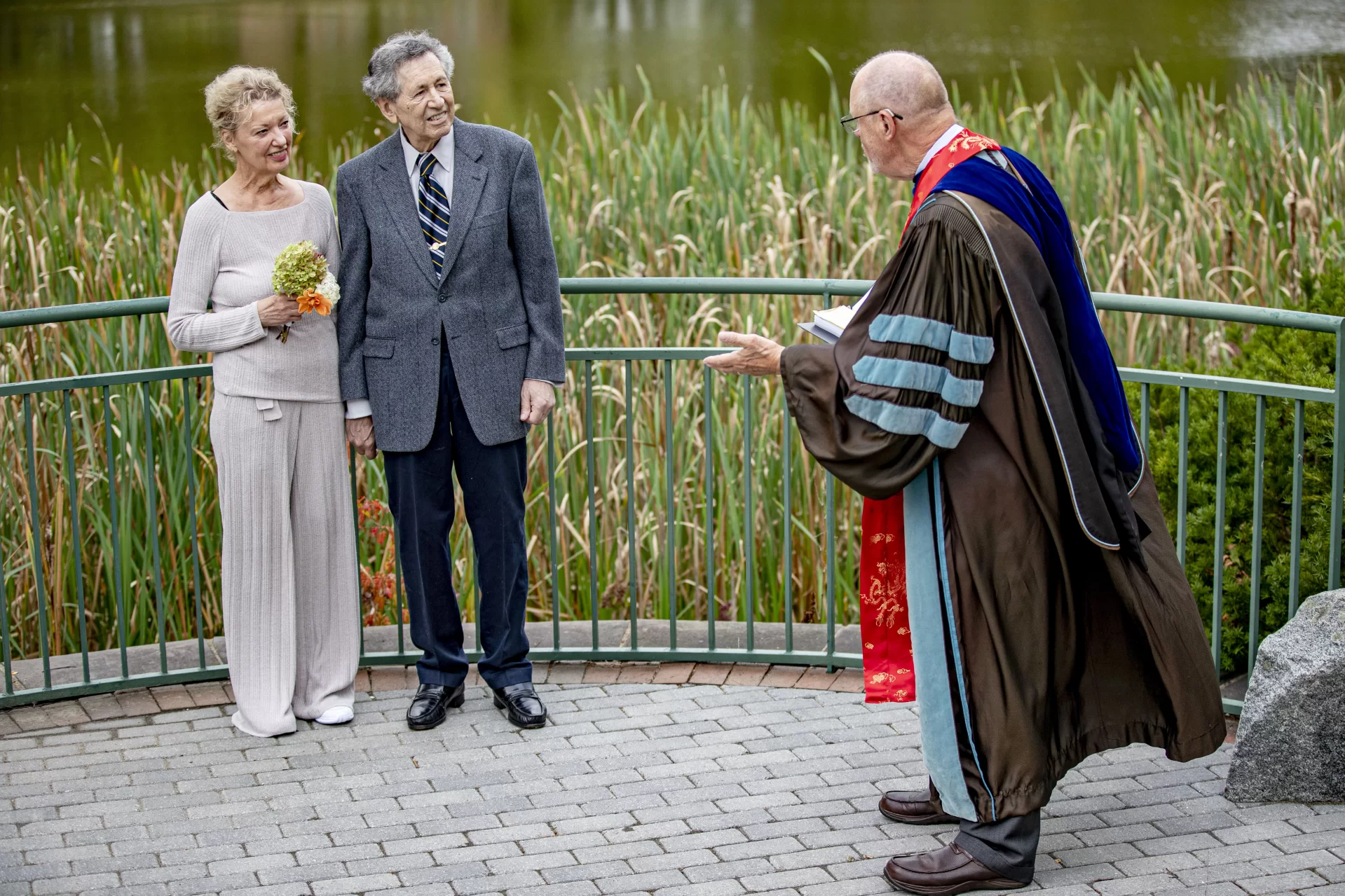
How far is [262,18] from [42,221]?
11285mm

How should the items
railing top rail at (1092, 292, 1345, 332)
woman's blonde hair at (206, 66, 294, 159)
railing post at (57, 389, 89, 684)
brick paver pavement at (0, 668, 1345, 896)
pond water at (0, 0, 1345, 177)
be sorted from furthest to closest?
pond water at (0, 0, 1345, 177) → railing post at (57, 389, 89, 684) → woman's blonde hair at (206, 66, 294, 159) → railing top rail at (1092, 292, 1345, 332) → brick paver pavement at (0, 668, 1345, 896)

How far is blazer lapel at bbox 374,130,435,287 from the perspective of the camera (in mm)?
4176

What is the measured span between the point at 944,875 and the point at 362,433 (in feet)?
6.24

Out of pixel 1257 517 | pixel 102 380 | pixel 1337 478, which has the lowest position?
pixel 1257 517

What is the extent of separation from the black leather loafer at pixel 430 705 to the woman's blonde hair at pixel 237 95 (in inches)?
59.3

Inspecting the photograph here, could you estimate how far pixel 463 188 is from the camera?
4.18m

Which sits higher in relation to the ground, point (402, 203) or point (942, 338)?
point (402, 203)

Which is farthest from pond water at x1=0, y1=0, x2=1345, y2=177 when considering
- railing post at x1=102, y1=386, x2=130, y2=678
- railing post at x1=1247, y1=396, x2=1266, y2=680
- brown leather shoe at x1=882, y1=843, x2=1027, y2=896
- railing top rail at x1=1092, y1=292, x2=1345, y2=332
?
brown leather shoe at x1=882, y1=843, x2=1027, y2=896

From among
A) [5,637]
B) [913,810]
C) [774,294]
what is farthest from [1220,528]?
[5,637]

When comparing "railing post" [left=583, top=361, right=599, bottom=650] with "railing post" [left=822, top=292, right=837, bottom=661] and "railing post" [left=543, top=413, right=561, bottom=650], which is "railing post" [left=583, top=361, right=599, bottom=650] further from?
"railing post" [left=822, top=292, right=837, bottom=661]

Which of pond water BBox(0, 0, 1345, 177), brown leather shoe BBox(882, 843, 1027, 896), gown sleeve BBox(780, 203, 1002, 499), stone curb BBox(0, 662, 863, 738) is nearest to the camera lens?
gown sleeve BBox(780, 203, 1002, 499)

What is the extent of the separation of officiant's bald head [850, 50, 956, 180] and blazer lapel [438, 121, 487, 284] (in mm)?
1175

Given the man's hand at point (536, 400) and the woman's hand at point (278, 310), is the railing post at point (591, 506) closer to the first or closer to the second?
the man's hand at point (536, 400)

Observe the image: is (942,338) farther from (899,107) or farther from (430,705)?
(430,705)
